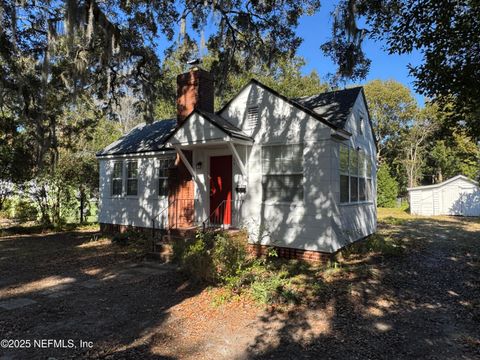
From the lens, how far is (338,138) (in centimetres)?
882

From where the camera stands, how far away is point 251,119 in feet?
32.5

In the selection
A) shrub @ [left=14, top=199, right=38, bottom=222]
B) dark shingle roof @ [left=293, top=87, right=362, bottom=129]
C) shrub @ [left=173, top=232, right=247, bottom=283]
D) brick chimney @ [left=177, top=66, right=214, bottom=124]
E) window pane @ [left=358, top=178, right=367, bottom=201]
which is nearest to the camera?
shrub @ [left=173, top=232, right=247, bottom=283]

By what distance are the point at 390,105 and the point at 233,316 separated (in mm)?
35590

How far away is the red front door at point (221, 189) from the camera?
10109 mm

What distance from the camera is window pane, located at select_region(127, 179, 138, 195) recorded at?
1277 cm

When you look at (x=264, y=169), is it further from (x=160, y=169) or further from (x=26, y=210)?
(x=26, y=210)

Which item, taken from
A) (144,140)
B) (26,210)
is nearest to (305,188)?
(144,140)

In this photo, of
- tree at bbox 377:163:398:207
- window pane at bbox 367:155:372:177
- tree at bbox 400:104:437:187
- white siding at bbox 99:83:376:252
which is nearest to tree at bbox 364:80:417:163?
tree at bbox 400:104:437:187

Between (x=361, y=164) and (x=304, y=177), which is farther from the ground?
(x=361, y=164)

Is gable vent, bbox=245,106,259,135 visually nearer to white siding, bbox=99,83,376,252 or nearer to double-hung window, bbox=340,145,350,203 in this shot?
white siding, bbox=99,83,376,252

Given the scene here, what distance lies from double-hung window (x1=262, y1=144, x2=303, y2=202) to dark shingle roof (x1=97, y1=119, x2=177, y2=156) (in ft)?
14.8

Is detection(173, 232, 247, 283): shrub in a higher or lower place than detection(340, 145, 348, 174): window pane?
lower

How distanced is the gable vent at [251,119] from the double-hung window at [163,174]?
10.8 ft

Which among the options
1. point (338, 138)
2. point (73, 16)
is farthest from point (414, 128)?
point (73, 16)
